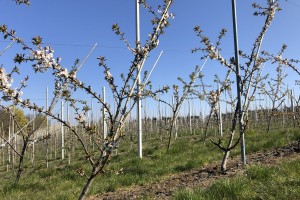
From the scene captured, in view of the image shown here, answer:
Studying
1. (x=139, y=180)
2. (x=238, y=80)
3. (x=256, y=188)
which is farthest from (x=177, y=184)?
(x=238, y=80)

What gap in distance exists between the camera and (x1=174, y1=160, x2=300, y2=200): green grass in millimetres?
4352

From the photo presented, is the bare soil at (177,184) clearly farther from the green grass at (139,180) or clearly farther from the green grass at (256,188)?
the green grass at (256,188)

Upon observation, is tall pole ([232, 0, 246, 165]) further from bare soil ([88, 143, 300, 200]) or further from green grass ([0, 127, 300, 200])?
green grass ([0, 127, 300, 200])

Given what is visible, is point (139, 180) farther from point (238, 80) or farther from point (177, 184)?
point (238, 80)

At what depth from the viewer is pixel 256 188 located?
4.80 m

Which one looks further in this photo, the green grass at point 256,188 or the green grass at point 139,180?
the green grass at point 139,180

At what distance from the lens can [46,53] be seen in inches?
133

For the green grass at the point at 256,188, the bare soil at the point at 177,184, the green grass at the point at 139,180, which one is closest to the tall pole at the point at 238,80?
the bare soil at the point at 177,184

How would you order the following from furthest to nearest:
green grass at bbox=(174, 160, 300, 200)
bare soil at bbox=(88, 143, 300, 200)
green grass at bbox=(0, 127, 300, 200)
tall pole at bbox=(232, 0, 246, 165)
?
tall pole at bbox=(232, 0, 246, 165) < bare soil at bbox=(88, 143, 300, 200) < green grass at bbox=(0, 127, 300, 200) < green grass at bbox=(174, 160, 300, 200)

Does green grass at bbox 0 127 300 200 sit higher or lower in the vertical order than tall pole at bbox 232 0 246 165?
lower

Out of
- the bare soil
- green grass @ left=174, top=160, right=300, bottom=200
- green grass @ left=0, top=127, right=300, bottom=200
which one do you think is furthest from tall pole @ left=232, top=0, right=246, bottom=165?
green grass @ left=174, top=160, right=300, bottom=200

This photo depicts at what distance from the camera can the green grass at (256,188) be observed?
4.35 meters

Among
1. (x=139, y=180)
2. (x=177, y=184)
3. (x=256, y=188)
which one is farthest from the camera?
(x=139, y=180)

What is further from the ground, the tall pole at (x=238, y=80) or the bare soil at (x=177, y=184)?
the tall pole at (x=238, y=80)
